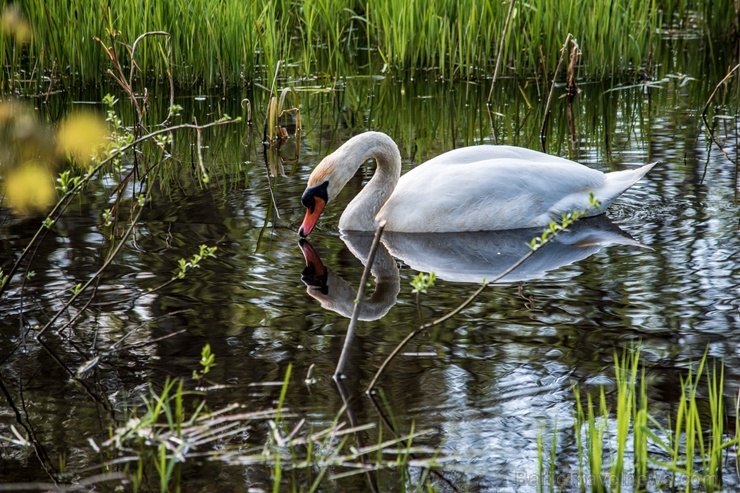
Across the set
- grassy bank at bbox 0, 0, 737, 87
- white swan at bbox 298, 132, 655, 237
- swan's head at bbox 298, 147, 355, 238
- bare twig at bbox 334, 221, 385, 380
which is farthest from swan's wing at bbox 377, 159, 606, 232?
grassy bank at bbox 0, 0, 737, 87

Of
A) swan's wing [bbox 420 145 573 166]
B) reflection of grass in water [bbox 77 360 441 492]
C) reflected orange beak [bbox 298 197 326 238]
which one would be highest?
swan's wing [bbox 420 145 573 166]

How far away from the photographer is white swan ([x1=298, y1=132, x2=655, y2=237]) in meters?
5.90

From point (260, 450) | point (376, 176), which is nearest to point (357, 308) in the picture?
point (260, 450)

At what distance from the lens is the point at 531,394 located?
3578 millimetres

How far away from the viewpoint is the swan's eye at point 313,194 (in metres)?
5.98

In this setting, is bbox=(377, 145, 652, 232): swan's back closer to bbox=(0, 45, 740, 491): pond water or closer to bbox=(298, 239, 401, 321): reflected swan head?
bbox=(0, 45, 740, 491): pond water

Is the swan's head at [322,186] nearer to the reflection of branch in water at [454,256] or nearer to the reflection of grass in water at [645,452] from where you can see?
the reflection of branch in water at [454,256]

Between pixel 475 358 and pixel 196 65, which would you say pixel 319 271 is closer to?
pixel 475 358

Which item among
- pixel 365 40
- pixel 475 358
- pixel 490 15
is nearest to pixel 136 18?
pixel 490 15

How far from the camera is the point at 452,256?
5.51m

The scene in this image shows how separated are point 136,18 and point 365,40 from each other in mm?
4160

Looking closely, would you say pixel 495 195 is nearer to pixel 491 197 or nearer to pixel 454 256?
pixel 491 197

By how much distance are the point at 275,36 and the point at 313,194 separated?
173 inches

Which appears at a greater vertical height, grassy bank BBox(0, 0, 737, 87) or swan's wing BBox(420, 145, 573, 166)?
grassy bank BBox(0, 0, 737, 87)
